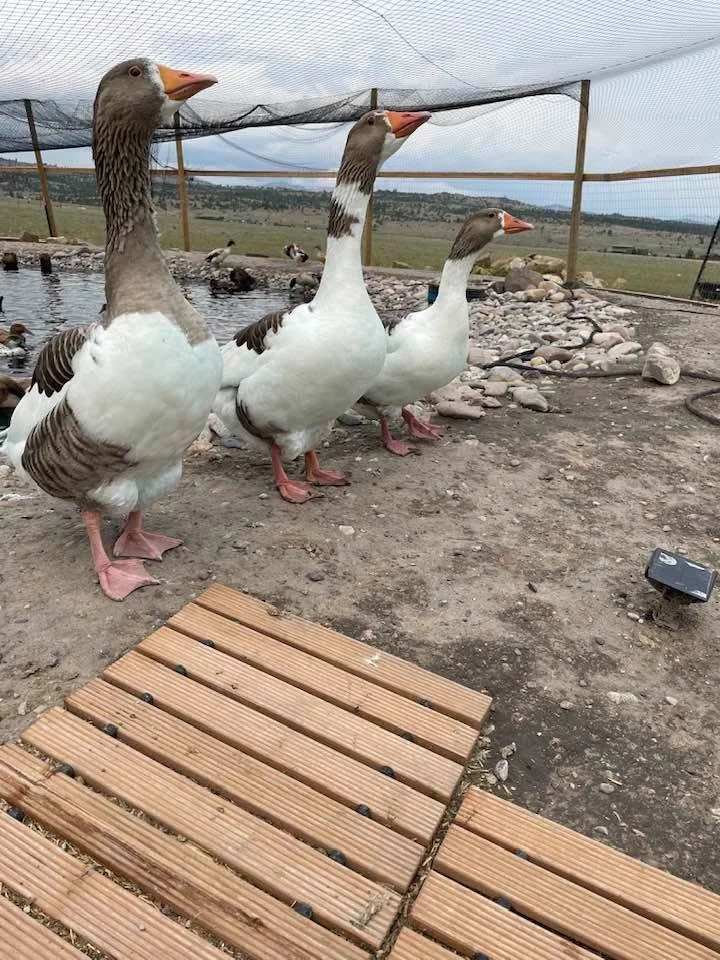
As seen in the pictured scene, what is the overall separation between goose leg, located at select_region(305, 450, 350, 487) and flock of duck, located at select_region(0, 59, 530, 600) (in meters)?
0.14

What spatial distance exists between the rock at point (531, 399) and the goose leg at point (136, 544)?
3704mm

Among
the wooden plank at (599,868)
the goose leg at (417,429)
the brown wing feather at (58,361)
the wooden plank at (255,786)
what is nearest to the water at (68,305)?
the goose leg at (417,429)

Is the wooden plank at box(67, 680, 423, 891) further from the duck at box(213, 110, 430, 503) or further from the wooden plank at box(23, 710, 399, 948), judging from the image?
the duck at box(213, 110, 430, 503)

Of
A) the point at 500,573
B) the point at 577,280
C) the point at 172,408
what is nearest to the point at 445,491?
the point at 500,573

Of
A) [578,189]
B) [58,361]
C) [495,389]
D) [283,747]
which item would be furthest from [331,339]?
[578,189]

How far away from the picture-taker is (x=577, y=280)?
12664 millimetres

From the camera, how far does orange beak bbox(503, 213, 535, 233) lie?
5.03 meters

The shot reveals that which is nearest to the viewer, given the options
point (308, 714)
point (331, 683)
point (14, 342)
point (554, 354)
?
point (308, 714)

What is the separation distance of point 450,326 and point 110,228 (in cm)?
260

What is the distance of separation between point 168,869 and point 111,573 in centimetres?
159

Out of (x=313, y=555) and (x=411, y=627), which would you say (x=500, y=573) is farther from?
(x=313, y=555)

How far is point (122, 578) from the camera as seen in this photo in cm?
311

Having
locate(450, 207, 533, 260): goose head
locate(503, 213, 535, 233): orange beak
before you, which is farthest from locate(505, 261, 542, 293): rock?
locate(450, 207, 533, 260): goose head

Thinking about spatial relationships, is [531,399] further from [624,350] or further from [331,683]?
[331,683]
